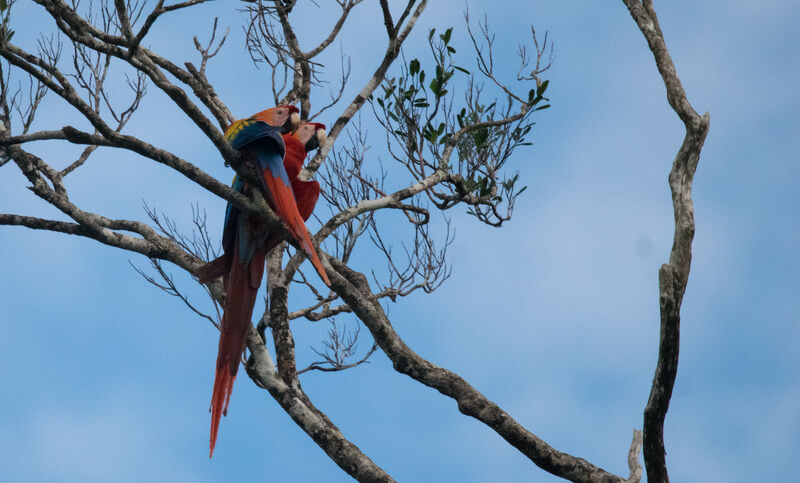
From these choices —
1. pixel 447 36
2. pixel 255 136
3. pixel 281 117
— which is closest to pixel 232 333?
pixel 255 136

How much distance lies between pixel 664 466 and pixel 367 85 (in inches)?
108

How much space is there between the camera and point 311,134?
417cm

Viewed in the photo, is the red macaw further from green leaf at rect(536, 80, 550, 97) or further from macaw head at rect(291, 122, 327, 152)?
green leaf at rect(536, 80, 550, 97)

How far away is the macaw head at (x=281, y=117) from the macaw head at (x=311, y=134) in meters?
0.08

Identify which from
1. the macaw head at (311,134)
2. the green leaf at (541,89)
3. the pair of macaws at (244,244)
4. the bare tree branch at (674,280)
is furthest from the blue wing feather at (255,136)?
the green leaf at (541,89)

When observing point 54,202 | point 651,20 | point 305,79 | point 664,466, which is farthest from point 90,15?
point 664,466

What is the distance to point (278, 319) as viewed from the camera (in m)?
3.84

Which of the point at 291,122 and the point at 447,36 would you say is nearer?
the point at 291,122

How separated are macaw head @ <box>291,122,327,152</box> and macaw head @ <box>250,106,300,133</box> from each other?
8 centimetres

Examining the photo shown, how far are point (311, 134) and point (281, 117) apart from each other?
264mm

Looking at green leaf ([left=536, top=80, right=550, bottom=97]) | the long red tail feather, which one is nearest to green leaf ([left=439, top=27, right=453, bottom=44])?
green leaf ([left=536, top=80, right=550, bottom=97])

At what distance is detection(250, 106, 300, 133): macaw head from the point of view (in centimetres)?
385

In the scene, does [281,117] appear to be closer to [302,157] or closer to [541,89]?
[302,157]

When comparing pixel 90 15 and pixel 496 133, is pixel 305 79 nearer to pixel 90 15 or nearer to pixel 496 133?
pixel 496 133
